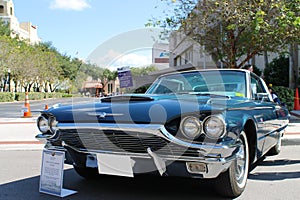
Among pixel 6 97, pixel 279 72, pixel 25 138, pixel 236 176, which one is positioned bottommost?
pixel 25 138

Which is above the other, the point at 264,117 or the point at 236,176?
the point at 264,117

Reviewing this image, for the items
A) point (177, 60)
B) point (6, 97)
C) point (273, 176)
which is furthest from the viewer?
point (177, 60)

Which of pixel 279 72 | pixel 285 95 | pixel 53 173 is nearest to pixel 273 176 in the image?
pixel 53 173

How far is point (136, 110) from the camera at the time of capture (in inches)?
138

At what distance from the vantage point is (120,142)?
3479mm

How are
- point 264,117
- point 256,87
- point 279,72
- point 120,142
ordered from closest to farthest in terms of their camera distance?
point 120,142
point 264,117
point 256,87
point 279,72

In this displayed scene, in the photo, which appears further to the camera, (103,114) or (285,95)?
(285,95)

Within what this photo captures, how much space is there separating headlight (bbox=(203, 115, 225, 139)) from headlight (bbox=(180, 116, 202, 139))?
0.07 metres

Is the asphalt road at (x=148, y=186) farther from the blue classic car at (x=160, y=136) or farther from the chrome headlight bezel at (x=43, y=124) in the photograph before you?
the chrome headlight bezel at (x=43, y=124)

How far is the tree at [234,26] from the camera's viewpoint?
11781 mm

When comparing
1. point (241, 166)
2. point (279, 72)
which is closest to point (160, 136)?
point (241, 166)

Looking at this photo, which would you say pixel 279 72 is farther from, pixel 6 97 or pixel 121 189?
pixel 6 97

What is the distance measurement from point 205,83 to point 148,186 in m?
1.76

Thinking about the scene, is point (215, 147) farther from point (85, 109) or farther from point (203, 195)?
point (85, 109)
